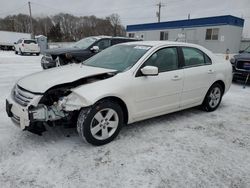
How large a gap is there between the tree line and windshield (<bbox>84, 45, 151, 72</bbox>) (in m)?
52.7

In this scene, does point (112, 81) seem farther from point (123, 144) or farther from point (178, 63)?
point (178, 63)

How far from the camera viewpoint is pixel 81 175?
258 centimetres

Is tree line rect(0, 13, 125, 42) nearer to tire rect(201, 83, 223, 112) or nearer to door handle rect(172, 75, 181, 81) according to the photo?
tire rect(201, 83, 223, 112)

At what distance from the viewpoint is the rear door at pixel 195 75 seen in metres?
4.20

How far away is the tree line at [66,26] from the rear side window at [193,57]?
52.5m

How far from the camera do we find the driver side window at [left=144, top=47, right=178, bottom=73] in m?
3.74

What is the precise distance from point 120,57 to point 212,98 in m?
2.31

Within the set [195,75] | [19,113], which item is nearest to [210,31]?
[195,75]

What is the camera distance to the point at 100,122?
3164 mm

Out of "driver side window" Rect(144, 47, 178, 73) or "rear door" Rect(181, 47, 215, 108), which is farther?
"rear door" Rect(181, 47, 215, 108)

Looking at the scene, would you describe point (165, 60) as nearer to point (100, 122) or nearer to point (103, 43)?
point (100, 122)

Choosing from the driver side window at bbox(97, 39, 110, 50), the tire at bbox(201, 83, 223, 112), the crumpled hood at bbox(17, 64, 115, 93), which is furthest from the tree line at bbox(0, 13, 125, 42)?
the crumpled hood at bbox(17, 64, 115, 93)

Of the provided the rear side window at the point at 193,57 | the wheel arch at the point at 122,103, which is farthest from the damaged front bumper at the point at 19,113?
the rear side window at the point at 193,57

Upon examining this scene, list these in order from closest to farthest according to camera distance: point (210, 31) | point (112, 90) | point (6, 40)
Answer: point (112, 90) < point (210, 31) < point (6, 40)
